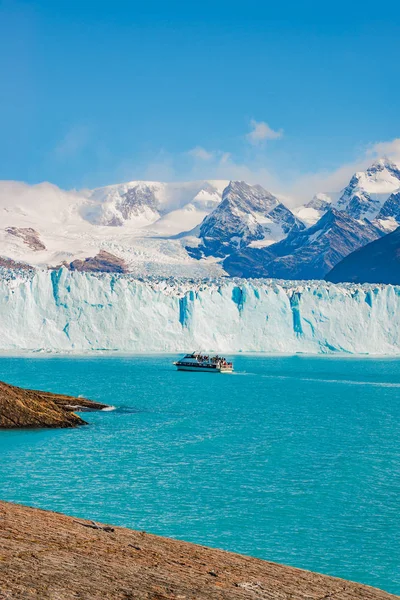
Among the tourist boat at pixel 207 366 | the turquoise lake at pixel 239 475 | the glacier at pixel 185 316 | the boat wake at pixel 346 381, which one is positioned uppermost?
the glacier at pixel 185 316

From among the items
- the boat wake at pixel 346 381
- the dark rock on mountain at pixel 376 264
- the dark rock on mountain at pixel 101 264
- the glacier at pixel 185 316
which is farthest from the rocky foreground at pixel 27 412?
the dark rock on mountain at pixel 376 264

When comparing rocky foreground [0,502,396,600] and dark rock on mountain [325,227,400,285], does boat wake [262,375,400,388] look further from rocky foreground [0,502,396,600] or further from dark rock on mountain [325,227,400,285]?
dark rock on mountain [325,227,400,285]

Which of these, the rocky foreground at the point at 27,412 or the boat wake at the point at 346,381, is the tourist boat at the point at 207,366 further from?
the rocky foreground at the point at 27,412

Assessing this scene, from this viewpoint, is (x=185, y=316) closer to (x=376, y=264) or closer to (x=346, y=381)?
(x=346, y=381)

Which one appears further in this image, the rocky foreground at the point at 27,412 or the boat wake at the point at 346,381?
the boat wake at the point at 346,381

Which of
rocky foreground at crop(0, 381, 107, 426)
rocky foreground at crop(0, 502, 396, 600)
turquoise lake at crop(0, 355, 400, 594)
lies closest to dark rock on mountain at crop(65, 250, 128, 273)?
turquoise lake at crop(0, 355, 400, 594)

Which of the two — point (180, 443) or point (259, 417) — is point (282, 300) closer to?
point (259, 417)

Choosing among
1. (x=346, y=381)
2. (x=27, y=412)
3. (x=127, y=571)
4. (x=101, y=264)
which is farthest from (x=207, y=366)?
(x=101, y=264)
